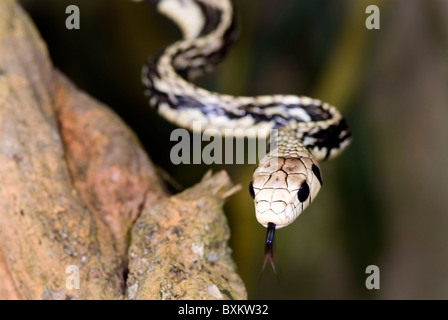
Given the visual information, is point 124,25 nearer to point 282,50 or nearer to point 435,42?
point 282,50

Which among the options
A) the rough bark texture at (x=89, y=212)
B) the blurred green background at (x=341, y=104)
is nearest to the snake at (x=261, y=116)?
the rough bark texture at (x=89, y=212)

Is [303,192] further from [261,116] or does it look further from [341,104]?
[341,104]

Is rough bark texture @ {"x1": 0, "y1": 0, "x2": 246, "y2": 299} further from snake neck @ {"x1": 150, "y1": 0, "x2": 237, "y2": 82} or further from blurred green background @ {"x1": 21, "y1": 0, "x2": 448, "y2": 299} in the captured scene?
blurred green background @ {"x1": 21, "y1": 0, "x2": 448, "y2": 299}

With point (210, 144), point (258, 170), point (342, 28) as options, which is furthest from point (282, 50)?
point (258, 170)

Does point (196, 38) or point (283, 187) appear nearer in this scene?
point (283, 187)

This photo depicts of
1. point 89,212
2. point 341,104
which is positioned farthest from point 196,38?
point 89,212

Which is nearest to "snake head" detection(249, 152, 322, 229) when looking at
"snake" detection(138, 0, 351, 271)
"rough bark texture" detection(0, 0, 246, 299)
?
"snake" detection(138, 0, 351, 271)
